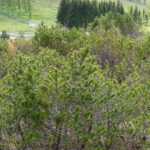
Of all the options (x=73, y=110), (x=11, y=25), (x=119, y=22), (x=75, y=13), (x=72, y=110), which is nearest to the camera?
(x=73, y=110)

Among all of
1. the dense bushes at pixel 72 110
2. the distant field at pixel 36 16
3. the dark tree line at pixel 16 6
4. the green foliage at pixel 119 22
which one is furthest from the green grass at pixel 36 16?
the dense bushes at pixel 72 110

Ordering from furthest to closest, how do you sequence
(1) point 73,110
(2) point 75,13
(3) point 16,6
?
(3) point 16,6, (2) point 75,13, (1) point 73,110

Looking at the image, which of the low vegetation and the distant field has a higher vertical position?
the distant field

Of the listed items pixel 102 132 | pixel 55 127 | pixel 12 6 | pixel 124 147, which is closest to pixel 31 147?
pixel 55 127

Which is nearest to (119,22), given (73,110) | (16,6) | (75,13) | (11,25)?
(75,13)

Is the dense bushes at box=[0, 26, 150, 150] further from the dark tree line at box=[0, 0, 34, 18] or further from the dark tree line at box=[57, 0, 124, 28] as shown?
the dark tree line at box=[0, 0, 34, 18]

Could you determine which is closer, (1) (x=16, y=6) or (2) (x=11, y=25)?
(2) (x=11, y=25)

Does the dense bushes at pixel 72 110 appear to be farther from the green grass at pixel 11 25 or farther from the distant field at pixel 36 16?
the green grass at pixel 11 25

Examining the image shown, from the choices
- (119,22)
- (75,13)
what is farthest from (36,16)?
(119,22)

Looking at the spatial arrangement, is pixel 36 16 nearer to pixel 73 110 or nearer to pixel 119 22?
pixel 119 22

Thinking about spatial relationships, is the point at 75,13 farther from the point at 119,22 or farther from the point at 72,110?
the point at 72,110

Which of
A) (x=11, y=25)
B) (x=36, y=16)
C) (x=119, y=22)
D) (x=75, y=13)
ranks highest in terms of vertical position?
(x=75, y=13)

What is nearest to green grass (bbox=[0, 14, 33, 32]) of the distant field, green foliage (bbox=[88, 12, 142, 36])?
the distant field

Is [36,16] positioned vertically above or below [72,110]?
above
